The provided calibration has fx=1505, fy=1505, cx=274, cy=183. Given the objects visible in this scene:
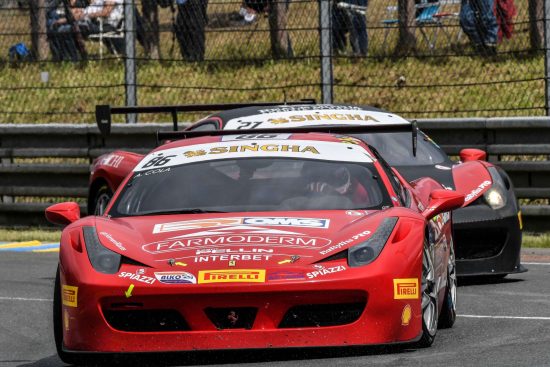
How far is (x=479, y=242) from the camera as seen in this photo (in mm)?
10539

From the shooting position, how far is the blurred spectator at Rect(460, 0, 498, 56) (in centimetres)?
1507

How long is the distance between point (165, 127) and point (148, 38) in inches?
60.9

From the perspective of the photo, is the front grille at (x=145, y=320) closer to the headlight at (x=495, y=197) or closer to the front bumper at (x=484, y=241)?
the front bumper at (x=484, y=241)

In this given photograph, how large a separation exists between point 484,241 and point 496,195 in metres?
0.35

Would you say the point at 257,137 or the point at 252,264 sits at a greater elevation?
the point at 257,137

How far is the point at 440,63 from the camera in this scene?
17375mm

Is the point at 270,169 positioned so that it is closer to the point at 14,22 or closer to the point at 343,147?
the point at 343,147

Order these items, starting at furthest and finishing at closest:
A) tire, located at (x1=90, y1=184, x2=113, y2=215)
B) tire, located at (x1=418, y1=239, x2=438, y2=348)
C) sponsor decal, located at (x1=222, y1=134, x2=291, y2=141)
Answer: tire, located at (x1=90, y1=184, x2=113, y2=215) → sponsor decal, located at (x1=222, y1=134, x2=291, y2=141) → tire, located at (x1=418, y1=239, x2=438, y2=348)

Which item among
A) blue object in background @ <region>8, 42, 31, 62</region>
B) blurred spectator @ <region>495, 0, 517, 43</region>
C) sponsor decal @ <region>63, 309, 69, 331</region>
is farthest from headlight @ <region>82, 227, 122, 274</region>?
blue object in background @ <region>8, 42, 31, 62</region>

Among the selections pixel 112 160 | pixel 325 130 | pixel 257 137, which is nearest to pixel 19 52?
pixel 112 160

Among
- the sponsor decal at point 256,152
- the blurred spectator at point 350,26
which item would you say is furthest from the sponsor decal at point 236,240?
the blurred spectator at point 350,26

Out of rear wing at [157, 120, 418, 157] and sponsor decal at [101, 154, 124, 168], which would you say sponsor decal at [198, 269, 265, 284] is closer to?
rear wing at [157, 120, 418, 157]

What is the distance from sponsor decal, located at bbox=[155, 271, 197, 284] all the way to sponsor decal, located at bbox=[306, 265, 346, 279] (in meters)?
0.51

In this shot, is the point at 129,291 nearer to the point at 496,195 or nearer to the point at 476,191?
the point at 476,191
